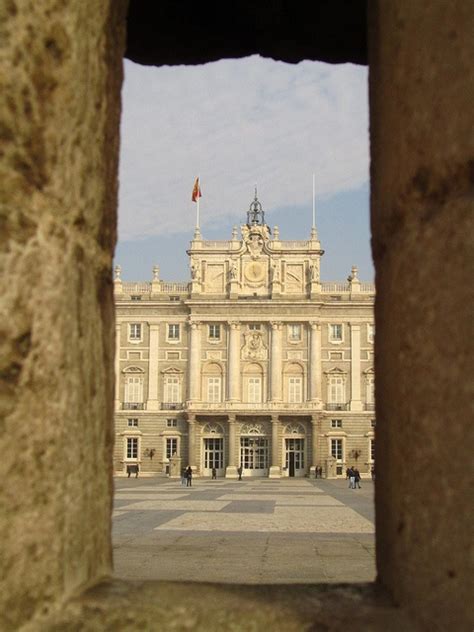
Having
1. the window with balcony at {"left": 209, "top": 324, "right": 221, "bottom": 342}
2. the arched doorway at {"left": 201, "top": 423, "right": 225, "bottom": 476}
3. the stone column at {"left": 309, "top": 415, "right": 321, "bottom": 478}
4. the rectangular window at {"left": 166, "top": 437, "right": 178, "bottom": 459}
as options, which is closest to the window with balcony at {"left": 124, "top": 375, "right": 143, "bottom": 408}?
the rectangular window at {"left": 166, "top": 437, "right": 178, "bottom": 459}

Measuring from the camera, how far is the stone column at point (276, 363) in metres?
49.1

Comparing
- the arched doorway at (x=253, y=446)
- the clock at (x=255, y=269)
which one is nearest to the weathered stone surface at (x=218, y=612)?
the arched doorway at (x=253, y=446)

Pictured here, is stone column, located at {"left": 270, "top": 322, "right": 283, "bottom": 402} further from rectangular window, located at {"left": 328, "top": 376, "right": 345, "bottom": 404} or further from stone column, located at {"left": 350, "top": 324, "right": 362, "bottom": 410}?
stone column, located at {"left": 350, "top": 324, "right": 362, "bottom": 410}

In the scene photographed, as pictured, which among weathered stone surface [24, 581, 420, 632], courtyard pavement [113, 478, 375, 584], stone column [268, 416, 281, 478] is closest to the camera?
weathered stone surface [24, 581, 420, 632]

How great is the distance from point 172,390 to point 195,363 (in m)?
2.17

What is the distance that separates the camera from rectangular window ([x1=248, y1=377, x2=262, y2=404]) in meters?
49.3

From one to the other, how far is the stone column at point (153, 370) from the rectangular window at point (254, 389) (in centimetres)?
572

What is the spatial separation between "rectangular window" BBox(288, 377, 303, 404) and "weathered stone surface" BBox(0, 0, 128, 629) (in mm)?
48191

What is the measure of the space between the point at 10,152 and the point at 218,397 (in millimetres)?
48622

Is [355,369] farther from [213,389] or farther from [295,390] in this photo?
[213,389]

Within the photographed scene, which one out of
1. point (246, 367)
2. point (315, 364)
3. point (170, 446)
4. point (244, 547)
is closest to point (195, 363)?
point (246, 367)

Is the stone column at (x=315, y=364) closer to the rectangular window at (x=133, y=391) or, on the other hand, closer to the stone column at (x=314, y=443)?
the stone column at (x=314, y=443)

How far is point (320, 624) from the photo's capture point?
53.7 inches

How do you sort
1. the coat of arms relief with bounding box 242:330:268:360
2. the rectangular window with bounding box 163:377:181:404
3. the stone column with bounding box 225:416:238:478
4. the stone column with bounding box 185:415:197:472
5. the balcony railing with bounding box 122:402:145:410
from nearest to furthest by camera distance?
the stone column with bounding box 225:416:238:478 < the stone column with bounding box 185:415:197:472 < the balcony railing with bounding box 122:402:145:410 < the rectangular window with bounding box 163:377:181:404 < the coat of arms relief with bounding box 242:330:268:360
